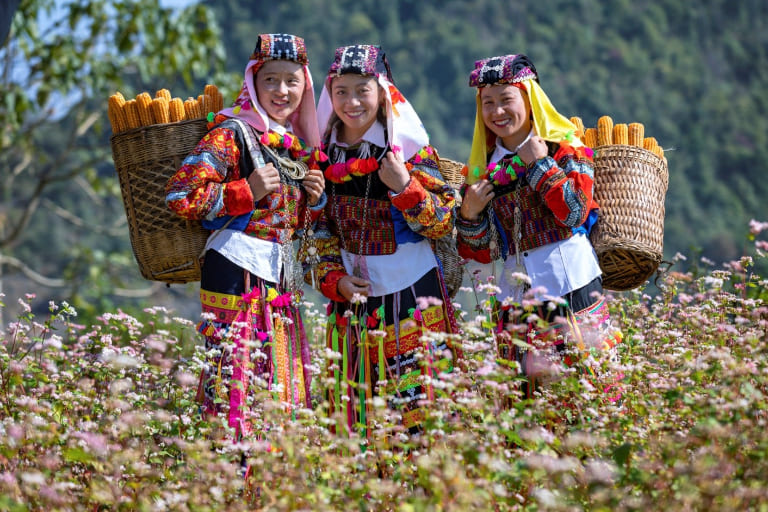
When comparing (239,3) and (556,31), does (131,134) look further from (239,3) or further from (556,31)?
(239,3)

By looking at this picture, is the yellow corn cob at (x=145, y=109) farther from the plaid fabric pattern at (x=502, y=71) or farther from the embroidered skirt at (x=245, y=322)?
the plaid fabric pattern at (x=502, y=71)

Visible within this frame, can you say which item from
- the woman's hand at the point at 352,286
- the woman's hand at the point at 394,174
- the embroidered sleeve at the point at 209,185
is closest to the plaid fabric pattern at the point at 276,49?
the embroidered sleeve at the point at 209,185

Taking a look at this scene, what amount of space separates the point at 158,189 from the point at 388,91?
1.09 m

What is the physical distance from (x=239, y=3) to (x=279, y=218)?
7262cm

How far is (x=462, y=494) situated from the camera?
7.88 feet

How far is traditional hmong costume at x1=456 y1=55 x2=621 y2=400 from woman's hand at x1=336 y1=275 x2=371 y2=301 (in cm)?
49

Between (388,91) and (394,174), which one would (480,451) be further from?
(388,91)

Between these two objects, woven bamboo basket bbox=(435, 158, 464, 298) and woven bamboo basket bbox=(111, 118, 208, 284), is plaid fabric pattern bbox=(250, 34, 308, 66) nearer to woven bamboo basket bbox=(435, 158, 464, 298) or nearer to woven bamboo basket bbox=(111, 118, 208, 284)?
woven bamboo basket bbox=(111, 118, 208, 284)

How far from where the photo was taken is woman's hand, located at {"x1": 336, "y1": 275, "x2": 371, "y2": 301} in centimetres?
394

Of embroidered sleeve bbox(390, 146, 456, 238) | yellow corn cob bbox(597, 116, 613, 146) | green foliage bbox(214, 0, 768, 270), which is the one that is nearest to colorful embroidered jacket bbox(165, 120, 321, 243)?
embroidered sleeve bbox(390, 146, 456, 238)

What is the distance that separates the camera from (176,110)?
3.99m

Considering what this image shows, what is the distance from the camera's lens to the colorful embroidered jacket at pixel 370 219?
4039 mm

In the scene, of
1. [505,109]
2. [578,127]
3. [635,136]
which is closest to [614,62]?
[635,136]

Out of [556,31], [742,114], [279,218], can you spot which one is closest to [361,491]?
[279,218]
